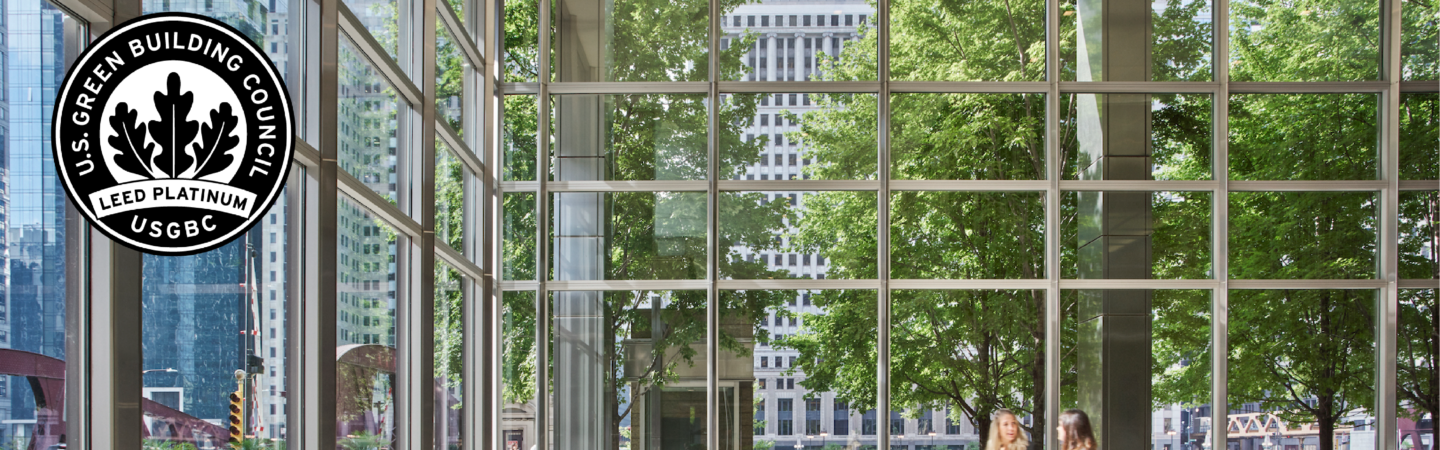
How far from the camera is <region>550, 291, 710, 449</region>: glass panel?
952cm

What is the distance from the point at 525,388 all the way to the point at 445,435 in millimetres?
1514

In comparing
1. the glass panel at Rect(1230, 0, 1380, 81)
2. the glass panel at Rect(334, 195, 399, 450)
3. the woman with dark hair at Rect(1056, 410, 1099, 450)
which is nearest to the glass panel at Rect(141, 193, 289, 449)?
the glass panel at Rect(334, 195, 399, 450)

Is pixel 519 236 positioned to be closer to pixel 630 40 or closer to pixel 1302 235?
pixel 630 40

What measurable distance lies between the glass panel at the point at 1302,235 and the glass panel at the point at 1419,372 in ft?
1.89

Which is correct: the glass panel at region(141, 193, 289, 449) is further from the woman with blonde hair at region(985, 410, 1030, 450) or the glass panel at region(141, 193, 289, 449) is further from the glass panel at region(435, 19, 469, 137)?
the woman with blonde hair at region(985, 410, 1030, 450)

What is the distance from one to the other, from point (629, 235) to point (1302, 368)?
595 cm

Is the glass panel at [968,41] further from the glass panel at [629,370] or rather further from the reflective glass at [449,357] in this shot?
the reflective glass at [449,357]

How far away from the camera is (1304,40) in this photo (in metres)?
9.90

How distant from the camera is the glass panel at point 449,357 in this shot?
8.02m

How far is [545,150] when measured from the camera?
975 centimetres

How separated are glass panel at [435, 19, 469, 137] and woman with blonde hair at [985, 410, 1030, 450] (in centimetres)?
509

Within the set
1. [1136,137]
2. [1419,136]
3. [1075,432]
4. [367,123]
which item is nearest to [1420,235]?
[1419,136]

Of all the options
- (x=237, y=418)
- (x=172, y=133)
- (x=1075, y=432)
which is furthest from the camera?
(x=1075, y=432)

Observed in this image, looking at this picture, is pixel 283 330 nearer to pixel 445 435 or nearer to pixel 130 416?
pixel 130 416
